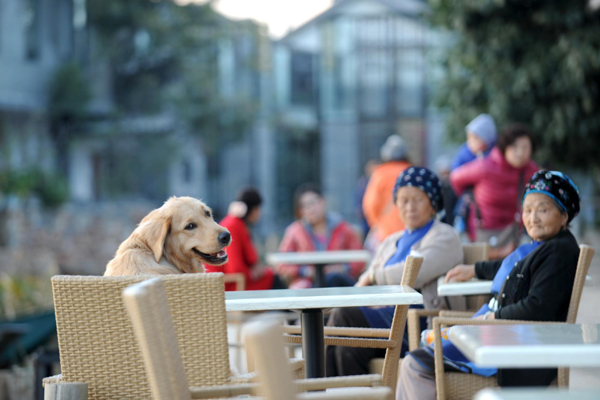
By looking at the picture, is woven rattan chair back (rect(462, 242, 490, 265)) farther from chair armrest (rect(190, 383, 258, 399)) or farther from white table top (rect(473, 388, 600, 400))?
white table top (rect(473, 388, 600, 400))

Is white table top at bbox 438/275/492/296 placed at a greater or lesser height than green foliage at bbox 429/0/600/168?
lesser

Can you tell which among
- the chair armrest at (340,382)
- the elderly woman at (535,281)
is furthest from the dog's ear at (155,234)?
the elderly woman at (535,281)

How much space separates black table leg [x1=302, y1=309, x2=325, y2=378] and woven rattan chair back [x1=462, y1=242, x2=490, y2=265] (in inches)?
51.1

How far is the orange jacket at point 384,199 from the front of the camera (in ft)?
22.3

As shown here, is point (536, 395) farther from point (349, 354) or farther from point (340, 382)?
point (349, 354)

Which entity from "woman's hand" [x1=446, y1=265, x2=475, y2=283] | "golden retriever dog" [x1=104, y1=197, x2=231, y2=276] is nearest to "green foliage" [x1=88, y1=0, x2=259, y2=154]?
"woman's hand" [x1=446, y1=265, x2=475, y2=283]

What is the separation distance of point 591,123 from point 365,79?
13520 millimetres

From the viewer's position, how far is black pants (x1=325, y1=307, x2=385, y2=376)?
3.46m

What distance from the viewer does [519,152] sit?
5238mm

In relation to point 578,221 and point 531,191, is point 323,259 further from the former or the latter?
point 578,221

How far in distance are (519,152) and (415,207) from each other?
1.75 m

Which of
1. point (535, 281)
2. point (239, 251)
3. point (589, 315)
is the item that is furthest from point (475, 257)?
point (589, 315)

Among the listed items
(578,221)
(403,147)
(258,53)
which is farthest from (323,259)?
(258,53)

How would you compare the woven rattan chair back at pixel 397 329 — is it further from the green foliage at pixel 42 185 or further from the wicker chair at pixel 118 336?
the green foliage at pixel 42 185
